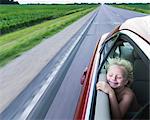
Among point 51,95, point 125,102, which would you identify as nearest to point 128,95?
point 125,102

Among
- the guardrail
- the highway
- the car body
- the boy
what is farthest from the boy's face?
the guardrail

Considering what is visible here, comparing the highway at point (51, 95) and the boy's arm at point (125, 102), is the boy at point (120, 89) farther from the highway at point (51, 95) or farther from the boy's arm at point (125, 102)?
the highway at point (51, 95)

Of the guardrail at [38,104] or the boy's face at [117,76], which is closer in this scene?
the boy's face at [117,76]

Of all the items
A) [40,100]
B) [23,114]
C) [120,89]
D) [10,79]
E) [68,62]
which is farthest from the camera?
[68,62]

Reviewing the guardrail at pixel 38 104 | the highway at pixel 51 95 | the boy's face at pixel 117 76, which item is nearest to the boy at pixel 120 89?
the boy's face at pixel 117 76

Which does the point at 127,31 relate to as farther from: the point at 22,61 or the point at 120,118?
the point at 22,61

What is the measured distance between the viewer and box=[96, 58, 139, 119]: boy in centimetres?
317

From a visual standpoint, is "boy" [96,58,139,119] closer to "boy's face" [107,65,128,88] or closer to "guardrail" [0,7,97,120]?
"boy's face" [107,65,128,88]

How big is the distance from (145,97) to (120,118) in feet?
1.44

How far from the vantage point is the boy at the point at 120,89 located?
125 inches

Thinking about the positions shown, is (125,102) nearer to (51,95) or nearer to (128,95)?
(128,95)

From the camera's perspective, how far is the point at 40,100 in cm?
751

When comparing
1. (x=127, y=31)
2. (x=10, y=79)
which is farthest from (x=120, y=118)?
(x=10, y=79)


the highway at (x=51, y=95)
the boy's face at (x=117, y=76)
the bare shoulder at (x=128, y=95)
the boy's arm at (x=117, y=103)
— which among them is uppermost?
the boy's face at (x=117, y=76)
